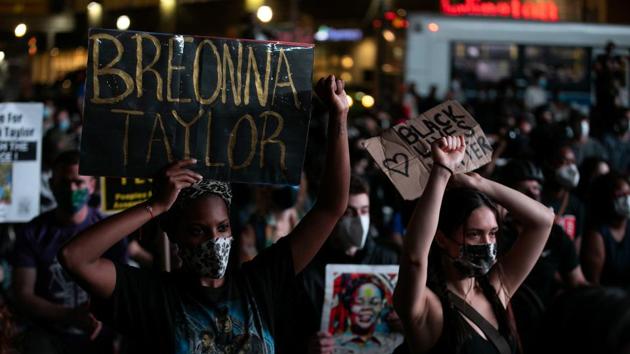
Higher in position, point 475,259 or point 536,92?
point 536,92

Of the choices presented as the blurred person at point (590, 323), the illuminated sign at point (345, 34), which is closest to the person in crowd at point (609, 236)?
the blurred person at point (590, 323)

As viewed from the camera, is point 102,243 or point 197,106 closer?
point 102,243

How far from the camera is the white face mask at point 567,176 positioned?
28.8 ft

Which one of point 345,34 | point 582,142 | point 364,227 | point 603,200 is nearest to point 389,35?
point 582,142

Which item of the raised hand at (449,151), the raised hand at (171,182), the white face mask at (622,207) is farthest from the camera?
the white face mask at (622,207)

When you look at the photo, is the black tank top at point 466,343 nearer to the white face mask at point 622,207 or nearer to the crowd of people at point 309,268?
the crowd of people at point 309,268

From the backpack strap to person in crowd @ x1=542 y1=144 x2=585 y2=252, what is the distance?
439 cm

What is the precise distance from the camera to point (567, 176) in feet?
28.8

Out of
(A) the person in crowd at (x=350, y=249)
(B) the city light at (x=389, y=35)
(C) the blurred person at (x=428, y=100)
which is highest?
(B) the city light at (x=389, y=35)

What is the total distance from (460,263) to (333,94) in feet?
2.86

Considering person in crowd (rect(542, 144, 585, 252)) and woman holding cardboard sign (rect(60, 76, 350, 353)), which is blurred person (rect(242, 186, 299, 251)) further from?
woman holding cardboard sign (rect(60, 76, 350, 353))

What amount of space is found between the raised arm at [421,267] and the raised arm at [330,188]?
15.7 inches

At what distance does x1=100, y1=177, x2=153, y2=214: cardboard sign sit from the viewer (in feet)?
22.5

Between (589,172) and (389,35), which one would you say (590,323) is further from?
(389,35)
